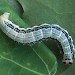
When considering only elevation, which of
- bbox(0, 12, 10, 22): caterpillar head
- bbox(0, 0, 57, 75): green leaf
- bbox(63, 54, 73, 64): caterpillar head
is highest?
bbox(0, 12, 10, 22): caterpillar head

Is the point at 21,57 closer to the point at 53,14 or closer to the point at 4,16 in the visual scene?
the point at 4,16

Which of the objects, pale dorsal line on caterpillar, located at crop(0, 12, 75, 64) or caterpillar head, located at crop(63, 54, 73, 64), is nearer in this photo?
pale dorsal line on caterpillar, located at crop(0, 12, 75, 64)

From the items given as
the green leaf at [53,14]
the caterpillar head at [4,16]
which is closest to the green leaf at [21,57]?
the caterpillar head at [4,16]

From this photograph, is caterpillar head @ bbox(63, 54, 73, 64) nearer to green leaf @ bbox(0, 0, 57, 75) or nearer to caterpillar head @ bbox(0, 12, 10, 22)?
green leaf @ bbox(0, 0, 57, 75)

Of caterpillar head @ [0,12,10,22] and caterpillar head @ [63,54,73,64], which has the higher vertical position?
caterpillar head @ [0,12,10,22]

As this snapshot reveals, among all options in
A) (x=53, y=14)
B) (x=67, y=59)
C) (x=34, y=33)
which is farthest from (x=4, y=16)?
(x=67, y=59)

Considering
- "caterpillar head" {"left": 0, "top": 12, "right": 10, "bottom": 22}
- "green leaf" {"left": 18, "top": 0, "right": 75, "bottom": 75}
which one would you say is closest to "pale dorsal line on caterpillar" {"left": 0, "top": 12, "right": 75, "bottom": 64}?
"caterpillar head" {"left": 0, "top": 12, "right": 10, "bottom": 22}
